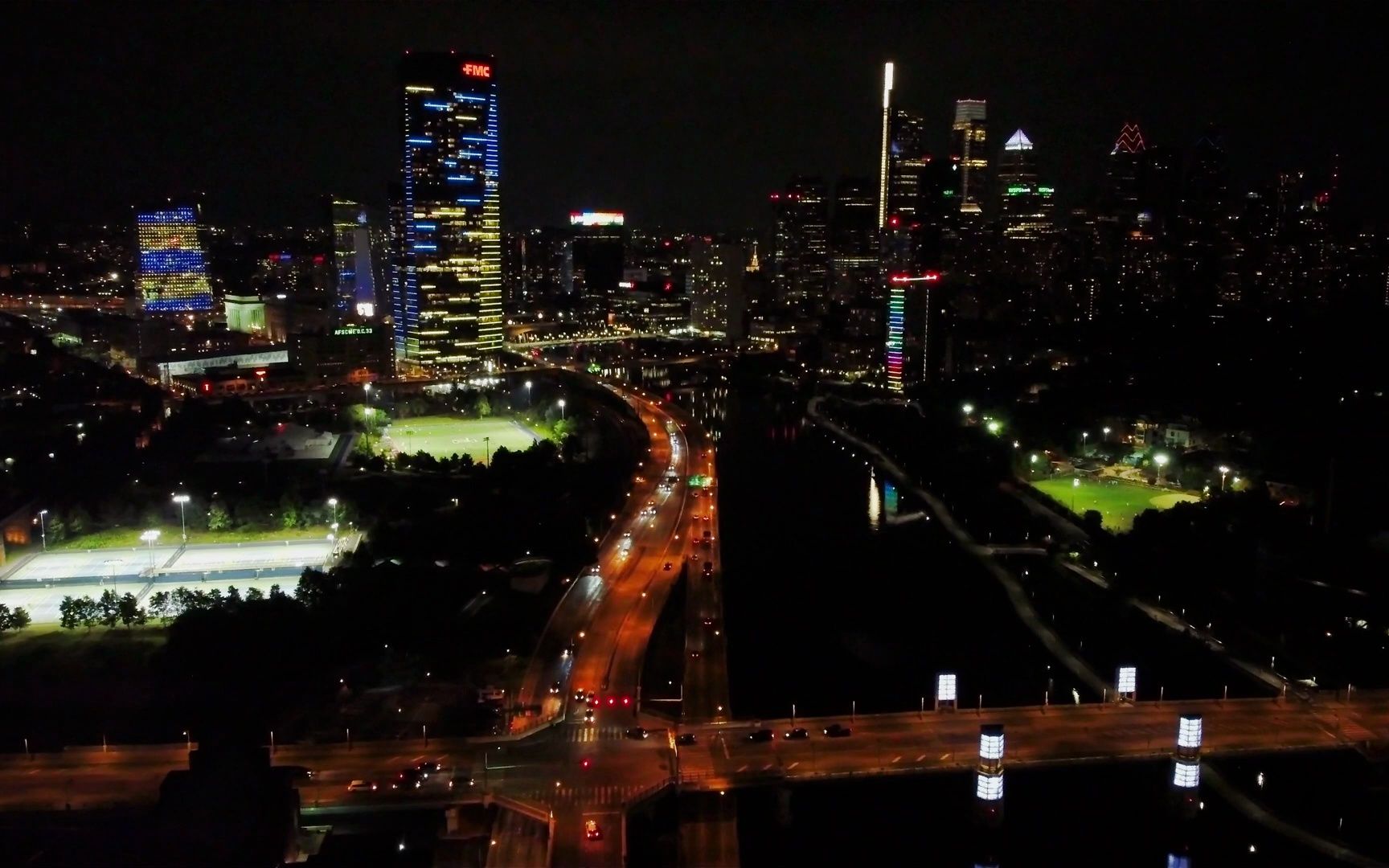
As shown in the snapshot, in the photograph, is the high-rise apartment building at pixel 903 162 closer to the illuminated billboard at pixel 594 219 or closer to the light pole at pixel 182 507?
the illuminated billboard at pixel 594 219

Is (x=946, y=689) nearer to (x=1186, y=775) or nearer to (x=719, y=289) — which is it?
(x=1186, y=775)

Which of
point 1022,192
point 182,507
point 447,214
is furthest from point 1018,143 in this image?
point 182,507

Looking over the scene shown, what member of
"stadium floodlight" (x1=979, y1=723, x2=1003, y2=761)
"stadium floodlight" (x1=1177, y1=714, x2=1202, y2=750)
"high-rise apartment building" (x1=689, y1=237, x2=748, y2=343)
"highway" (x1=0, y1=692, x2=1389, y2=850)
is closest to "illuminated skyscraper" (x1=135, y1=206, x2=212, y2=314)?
"high-rise apartment building" (x1=689, y1=237, x2=748, y2=343)

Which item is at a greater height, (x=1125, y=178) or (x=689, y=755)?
(x=1125, y=178)

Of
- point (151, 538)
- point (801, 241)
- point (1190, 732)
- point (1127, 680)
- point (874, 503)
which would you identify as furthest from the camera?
point (801, 241)

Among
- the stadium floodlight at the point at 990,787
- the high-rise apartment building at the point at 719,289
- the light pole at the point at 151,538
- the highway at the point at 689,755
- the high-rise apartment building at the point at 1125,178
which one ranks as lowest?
the stadium floodlight at the point at 990,787

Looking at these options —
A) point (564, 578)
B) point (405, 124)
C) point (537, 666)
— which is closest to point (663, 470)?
point (564, 578)

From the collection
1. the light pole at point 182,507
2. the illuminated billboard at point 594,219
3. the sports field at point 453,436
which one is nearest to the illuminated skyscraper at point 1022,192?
the illuminated billboard at point 594,219
